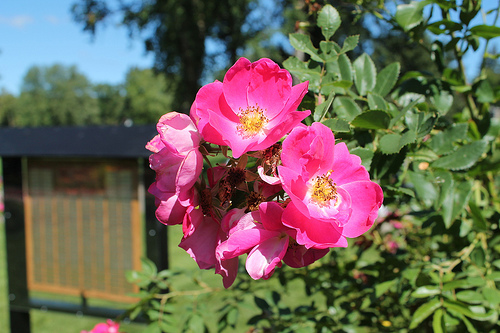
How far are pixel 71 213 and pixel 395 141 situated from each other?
3091 mm

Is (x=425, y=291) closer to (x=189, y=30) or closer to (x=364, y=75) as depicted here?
(x=364, y=75)

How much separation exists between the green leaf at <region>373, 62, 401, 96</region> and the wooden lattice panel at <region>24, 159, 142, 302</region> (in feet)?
7.40

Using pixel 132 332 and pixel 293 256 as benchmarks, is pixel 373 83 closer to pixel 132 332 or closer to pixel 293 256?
pixel 293 256

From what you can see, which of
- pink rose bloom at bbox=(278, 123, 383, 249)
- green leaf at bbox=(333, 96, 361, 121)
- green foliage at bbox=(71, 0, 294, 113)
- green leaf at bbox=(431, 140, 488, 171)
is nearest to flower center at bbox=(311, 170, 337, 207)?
pink rose bloom at bbox=(278, 123, 383, 249)

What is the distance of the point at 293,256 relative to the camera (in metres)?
0.62

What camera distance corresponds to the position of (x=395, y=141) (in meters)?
0.84

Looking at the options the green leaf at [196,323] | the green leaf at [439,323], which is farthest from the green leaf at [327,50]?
the green leaf at [196,323]

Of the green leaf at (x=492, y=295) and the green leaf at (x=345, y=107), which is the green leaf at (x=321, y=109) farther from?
the green leaf at (x=492, y=295)

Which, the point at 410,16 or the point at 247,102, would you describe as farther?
the point at 410,16

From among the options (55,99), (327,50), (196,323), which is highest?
(327,50)

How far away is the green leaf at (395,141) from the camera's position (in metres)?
0.81

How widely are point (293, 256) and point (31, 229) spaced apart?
330 centimetres

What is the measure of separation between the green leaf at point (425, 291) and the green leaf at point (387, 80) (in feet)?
1.76

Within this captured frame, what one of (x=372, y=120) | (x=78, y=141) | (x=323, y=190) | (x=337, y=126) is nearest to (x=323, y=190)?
(x=323, y=190)
